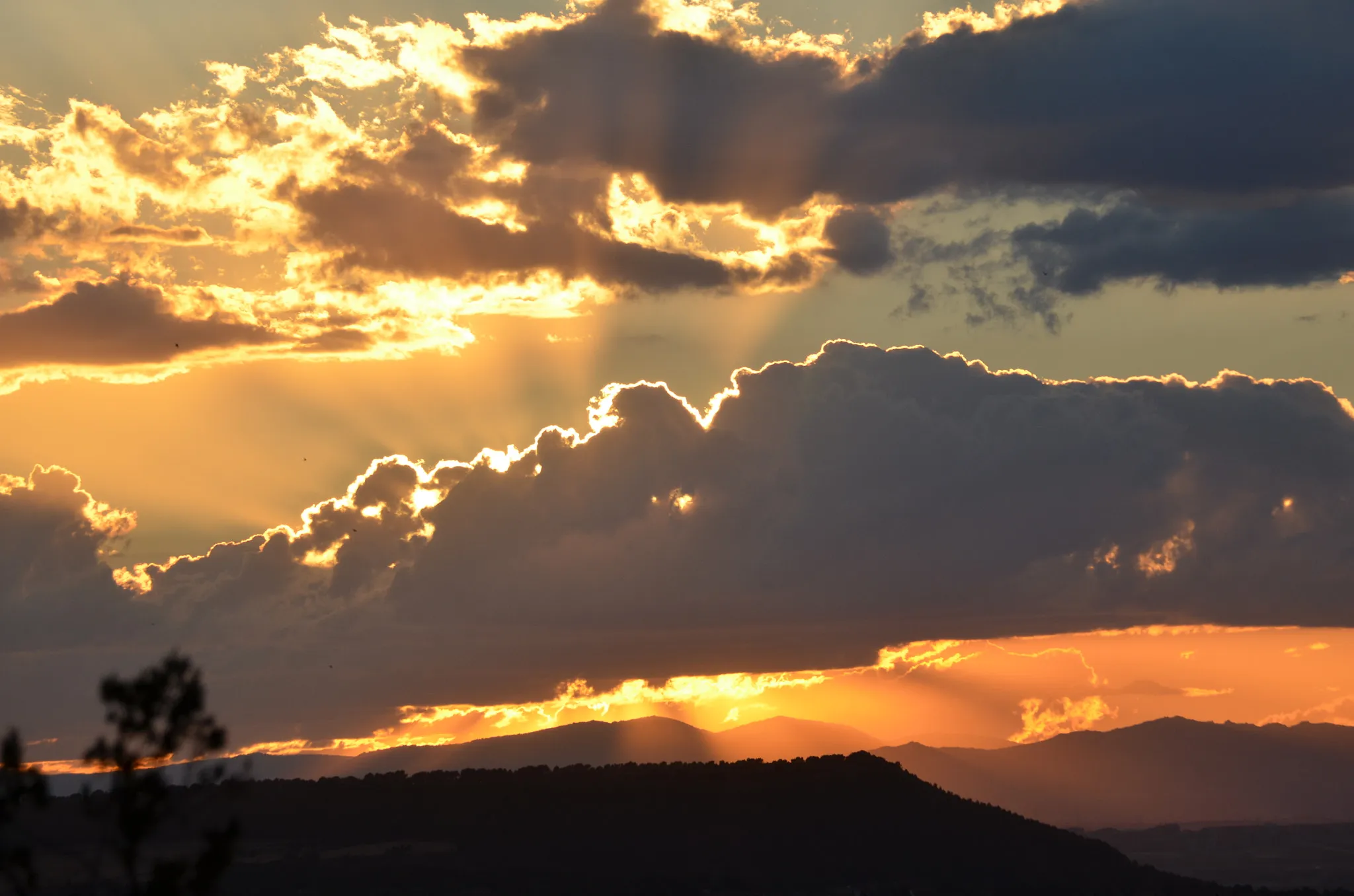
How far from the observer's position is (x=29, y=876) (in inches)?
3450

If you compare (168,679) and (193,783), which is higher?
(168,679)

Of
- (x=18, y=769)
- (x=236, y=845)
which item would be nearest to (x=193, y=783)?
(x=236, y=845)

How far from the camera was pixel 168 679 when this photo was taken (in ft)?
301

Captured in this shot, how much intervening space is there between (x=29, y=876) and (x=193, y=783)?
9339mm

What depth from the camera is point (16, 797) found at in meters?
92.5

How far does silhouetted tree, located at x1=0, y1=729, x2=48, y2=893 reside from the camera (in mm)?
87062

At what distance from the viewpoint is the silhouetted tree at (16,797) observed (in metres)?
87.1

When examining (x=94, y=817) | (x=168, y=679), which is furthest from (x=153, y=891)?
(x=168, y=679)

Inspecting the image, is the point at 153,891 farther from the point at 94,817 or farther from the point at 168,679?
the point at 168,679

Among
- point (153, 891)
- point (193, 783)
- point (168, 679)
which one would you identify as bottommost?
point (153, 891)

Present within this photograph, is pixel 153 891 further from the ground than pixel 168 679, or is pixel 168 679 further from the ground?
pixel 168 679

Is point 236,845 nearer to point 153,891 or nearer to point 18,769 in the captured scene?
point 153,891

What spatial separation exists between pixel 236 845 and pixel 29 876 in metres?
10.3

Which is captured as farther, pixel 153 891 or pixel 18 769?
pixel 18 769
